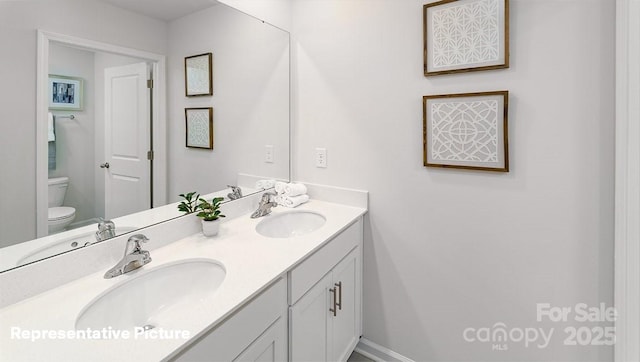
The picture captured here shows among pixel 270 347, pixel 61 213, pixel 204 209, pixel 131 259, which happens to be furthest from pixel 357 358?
pixel 61 213

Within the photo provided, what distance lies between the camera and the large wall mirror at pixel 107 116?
94 centimetres

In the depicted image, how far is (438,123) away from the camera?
1.53 m

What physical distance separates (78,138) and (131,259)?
0.46 m

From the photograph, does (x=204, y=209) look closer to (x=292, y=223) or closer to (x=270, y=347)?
(x=292, y=223)

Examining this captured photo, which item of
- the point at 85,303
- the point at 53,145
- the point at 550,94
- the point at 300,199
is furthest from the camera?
the point at 300,199

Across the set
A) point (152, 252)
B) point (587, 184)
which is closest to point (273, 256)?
point (152, 252)

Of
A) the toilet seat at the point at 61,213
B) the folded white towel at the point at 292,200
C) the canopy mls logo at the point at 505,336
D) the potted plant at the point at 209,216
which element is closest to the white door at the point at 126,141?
the toilet seat at the point at 61,213

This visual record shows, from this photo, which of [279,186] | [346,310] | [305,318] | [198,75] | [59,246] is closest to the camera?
[59,246]

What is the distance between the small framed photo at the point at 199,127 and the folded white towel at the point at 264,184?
16.4 inches

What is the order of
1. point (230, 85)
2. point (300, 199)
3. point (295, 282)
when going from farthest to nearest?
point (300, 199) → point (230, 85) → point (295, 282)

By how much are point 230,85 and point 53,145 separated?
91 centimetres

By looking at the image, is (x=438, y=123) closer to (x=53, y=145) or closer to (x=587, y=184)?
(x=587, y=184)

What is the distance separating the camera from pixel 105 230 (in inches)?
44.5

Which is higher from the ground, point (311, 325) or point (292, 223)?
point (292, 223)
